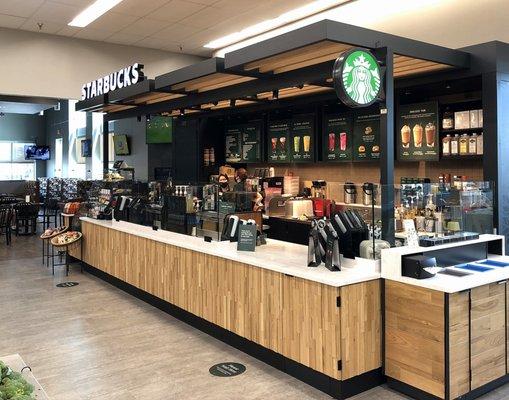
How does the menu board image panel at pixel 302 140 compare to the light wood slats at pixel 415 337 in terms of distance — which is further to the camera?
the menu board image panel at pixel 302 140

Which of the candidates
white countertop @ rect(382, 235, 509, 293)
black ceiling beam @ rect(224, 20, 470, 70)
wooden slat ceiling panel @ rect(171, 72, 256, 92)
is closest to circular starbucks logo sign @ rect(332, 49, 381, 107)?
black ceiling beam @ rect(224, 20, 470, 70)

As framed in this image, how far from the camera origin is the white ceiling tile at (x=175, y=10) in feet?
Answer: 26.5

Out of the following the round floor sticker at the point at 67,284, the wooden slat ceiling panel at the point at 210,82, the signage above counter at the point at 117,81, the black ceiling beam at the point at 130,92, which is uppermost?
the signage above counter at the point at 117,81

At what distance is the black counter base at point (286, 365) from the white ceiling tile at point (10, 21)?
617 cm

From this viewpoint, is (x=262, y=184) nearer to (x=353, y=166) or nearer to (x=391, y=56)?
(x=353, y=166)

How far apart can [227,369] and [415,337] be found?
1542mm

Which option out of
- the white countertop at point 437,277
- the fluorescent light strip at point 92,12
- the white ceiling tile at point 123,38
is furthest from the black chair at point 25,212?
the white countertop at point 437,277

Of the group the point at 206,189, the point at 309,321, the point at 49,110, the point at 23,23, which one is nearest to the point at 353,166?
the point at 206,189

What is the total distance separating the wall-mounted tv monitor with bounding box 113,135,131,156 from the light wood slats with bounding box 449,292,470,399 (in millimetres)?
10162

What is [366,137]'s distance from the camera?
742 centimetres

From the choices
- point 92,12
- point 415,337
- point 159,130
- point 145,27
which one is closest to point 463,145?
point 415,337

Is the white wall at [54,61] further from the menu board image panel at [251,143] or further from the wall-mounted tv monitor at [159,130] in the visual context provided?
the menu board image panel at [251,143]

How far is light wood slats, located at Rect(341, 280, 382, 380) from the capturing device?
11.5 ft

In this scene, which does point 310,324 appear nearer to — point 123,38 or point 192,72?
point 192,72
